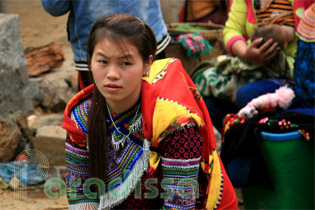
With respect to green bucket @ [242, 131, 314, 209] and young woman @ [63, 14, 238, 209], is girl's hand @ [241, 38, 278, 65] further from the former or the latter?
young woman @ [63, 14, 238, 209]

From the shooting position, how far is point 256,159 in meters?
2.91

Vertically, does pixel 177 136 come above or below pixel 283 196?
above

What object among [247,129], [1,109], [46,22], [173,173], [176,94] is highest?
[176,94]

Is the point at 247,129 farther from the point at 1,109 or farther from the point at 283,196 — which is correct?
the point at 1,109

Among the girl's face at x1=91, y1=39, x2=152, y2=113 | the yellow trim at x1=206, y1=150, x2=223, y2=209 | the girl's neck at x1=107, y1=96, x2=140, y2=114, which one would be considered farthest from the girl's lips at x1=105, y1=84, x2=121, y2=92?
the yellow trim at x1=206, y1=150, x2=223, y2=209

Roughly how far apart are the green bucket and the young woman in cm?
87

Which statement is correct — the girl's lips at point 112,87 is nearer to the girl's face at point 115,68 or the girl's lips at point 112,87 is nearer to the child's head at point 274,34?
the girl's face at point 115,68

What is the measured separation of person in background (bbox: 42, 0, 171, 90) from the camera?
285cm

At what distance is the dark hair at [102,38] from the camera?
1.87 meters

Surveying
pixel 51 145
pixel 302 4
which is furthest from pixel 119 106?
pixel 51 145

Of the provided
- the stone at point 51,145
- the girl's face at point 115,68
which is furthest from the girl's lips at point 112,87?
the stone at point 51,145

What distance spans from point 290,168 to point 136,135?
50.2 inches

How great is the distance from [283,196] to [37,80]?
2639 millimetres

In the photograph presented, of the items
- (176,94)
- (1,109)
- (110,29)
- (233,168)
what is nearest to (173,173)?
(176,94)
